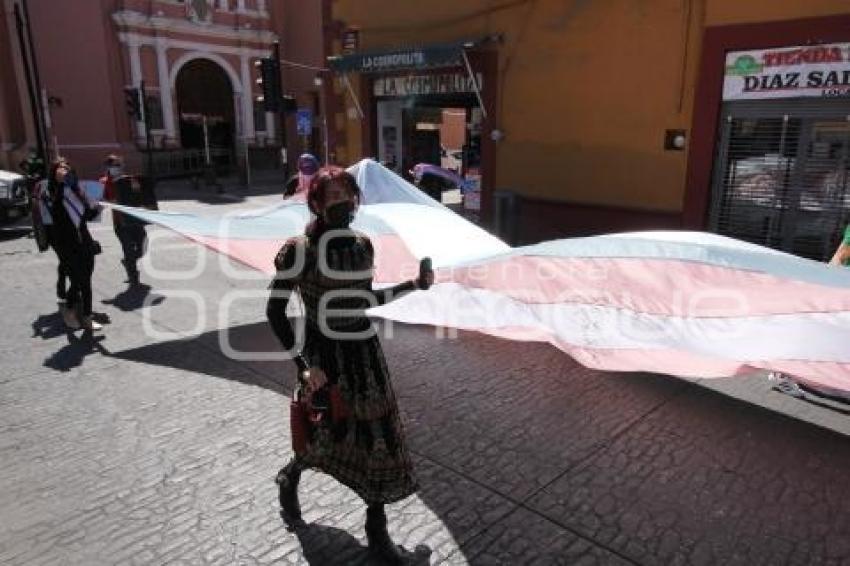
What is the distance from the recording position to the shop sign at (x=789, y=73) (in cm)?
772

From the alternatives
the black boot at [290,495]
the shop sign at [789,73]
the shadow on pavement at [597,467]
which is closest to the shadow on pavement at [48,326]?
the shadow on pavement at [597,467]

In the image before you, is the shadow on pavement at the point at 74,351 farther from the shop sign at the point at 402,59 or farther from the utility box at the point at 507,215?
the shop sign at the point at 402,59

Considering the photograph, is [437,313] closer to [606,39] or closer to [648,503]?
[648,503]

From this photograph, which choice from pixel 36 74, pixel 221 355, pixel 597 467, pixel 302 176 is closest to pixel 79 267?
pixel 221 355

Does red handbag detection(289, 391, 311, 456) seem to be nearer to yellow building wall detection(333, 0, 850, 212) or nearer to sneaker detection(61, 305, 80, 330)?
sneaker detection(61, 305, 80, 330)

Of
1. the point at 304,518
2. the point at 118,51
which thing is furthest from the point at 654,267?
the point at 118,51

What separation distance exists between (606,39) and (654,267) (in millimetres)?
6537

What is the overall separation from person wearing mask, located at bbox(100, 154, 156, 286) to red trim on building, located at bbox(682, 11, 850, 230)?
8.03m

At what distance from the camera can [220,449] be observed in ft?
13.7

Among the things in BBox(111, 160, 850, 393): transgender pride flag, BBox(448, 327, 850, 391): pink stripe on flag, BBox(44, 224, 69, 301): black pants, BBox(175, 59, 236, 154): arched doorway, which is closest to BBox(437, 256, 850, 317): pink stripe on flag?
BBox(111, 160, 850, 393): transgender pride flag

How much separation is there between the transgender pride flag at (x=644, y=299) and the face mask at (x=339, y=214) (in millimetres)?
2337

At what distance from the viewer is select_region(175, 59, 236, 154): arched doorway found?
29.7 metres

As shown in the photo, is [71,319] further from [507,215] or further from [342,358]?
[507,215]

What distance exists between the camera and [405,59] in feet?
40.1
